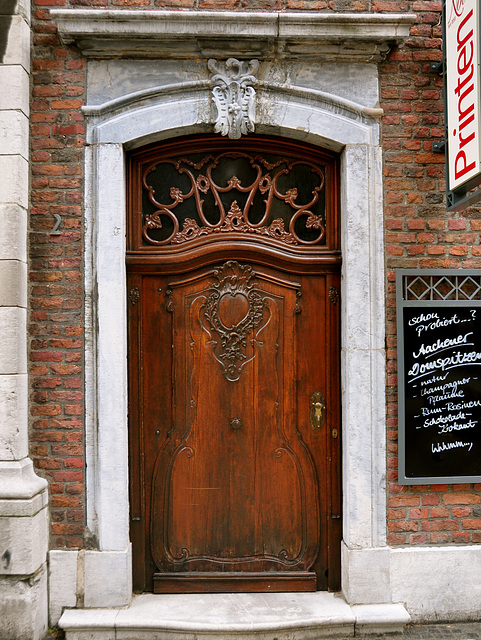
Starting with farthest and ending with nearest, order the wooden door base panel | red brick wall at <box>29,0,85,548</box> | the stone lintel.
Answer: the wooden door base panel → red brick wall at <box>29,0,85,548</box> → the stone lintel

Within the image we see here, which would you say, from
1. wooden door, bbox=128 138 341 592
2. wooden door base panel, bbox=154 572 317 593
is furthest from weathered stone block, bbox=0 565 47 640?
wooden door base panel, bbox=154 572 317 593

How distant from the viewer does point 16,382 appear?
11.7 feet

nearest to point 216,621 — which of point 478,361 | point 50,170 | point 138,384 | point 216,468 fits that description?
point 216,468

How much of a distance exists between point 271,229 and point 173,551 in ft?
8.19

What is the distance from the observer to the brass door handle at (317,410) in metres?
4.04

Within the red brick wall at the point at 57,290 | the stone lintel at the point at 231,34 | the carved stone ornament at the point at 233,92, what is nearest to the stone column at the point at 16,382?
the red brick wall at the point at 57,290

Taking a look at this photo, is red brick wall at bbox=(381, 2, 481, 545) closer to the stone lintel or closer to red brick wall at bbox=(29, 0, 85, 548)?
the stone lintel

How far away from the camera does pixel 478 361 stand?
388 cm

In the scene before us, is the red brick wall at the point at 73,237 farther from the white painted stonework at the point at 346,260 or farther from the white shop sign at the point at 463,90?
the white shop sign at the point at 463,90

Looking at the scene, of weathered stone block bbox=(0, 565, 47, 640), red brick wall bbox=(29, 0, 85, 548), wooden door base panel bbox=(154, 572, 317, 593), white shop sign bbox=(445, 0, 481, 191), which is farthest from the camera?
wooden door base panel bbox=(154, 572, 317, 593)

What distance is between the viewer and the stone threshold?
11.7 ft

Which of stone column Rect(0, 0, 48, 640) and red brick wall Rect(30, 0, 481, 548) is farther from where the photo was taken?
red brick wall Rect(30, 0, 481, 548)

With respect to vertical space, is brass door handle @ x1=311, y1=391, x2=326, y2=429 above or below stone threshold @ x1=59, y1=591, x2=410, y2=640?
above

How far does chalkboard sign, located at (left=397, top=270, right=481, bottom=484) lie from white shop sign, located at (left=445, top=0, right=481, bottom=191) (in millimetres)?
807
